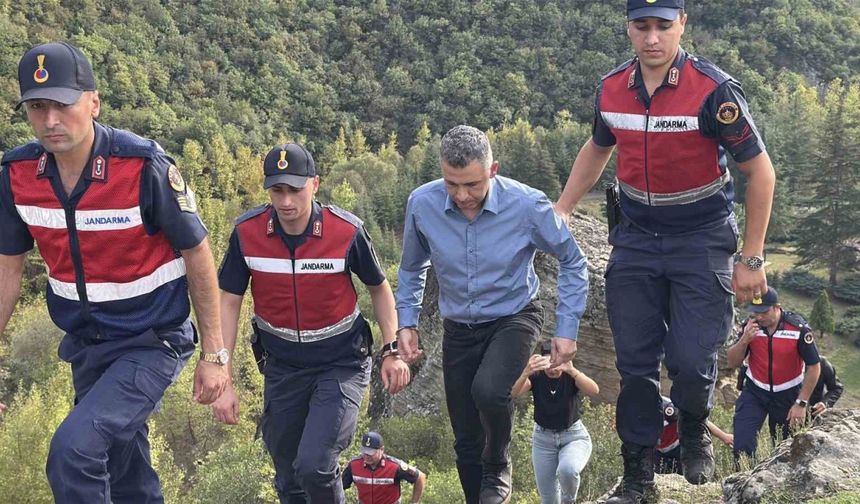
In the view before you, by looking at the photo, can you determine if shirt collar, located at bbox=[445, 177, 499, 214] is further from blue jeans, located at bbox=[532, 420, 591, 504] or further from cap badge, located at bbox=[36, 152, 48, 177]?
blue jeans, located at bbox=[532, 420, 591, 504]

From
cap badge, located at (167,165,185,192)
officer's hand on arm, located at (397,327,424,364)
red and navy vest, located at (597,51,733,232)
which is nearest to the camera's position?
cap badge, located at (167,165,185,192)

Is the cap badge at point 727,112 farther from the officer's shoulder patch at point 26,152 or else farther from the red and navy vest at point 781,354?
the red and navy vest at point 781,354

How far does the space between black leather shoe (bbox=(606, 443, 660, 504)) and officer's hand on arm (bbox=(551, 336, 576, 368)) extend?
0.68m

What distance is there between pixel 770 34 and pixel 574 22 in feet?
99.7

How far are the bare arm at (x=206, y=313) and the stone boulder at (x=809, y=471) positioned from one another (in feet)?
10.7

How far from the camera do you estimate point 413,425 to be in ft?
77.3

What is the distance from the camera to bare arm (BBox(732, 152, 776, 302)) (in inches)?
172

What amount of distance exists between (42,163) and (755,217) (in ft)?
12.5

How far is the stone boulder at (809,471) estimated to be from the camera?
4.59 meters

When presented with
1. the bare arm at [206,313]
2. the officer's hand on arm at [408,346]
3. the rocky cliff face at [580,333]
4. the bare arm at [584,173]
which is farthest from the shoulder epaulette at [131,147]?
the rocky cliff face at [580,333]

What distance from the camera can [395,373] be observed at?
528cm

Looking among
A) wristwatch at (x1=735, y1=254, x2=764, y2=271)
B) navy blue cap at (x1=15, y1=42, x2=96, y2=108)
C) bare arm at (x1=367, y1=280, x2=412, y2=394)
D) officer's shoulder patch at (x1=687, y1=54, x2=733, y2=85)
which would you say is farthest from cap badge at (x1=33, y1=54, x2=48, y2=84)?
wristwatch at (x1=735, y1=254, x2=764, y2=271)

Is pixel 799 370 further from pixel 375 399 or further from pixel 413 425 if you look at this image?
pixel 375 399

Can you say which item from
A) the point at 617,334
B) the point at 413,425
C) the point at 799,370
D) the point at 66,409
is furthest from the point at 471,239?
the point at 66,409
